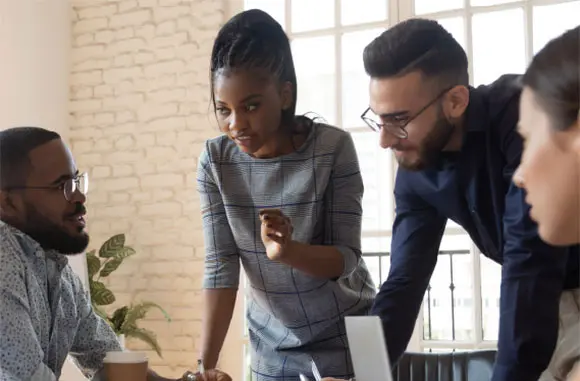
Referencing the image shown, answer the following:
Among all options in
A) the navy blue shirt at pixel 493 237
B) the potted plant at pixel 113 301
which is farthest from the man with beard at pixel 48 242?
the potted plant at pixel 113 301

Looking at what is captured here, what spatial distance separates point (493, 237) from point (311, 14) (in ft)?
10.1

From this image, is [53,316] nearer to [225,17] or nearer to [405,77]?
[405,77]

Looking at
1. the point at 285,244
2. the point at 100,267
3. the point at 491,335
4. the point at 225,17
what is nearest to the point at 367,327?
the point at 285,244

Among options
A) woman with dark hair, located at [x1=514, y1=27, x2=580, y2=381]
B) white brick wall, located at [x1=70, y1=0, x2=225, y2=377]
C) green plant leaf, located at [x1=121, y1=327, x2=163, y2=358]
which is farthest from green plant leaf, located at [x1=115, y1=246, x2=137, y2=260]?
woman with dark hair, located at [x1=514, y1=27, x2=580, y2=381]

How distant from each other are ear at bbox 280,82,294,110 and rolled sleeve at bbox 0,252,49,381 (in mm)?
590

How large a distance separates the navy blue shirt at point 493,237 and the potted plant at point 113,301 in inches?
99.0

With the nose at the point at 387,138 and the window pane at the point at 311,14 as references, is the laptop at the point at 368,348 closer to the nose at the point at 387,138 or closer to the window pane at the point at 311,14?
the nose at the point at 387,138

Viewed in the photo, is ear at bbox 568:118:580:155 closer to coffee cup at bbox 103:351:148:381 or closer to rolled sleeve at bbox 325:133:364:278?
rolled sleeve at bbox 325:133:364:278

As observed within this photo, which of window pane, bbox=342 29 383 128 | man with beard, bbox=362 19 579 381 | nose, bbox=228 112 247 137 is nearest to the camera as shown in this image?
man with beard, bbox=362 19 579 381

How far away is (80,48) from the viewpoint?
4543mm

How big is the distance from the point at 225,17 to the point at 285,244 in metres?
3.11

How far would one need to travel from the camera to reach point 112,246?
3.95m

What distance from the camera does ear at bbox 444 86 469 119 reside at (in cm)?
131

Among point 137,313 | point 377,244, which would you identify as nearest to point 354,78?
point 377,244
